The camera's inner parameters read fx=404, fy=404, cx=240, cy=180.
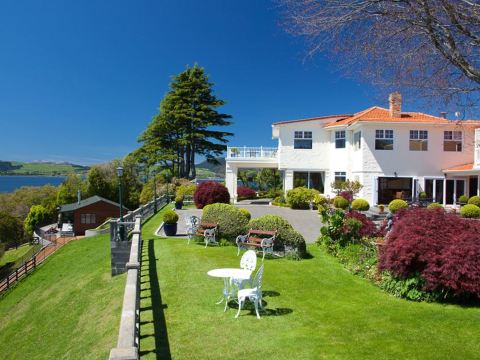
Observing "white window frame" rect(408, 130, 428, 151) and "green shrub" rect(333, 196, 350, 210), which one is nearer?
"green shrub" rect(333, 196, 350, 210)

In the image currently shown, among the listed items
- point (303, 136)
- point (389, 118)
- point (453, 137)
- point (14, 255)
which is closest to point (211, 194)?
point (303, 136)

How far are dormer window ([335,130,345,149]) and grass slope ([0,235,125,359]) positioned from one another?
794 inches

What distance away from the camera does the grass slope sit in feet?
33.0

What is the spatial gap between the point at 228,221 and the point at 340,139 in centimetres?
1966

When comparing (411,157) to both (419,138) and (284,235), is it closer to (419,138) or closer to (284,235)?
(419,138)

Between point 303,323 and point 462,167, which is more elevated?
point 462,167

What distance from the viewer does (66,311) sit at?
534 inches

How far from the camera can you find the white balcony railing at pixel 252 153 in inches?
1426

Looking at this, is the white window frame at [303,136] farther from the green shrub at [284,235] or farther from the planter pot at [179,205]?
the green shrub at [284,235]

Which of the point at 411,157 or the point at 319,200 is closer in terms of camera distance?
the point at 411,157

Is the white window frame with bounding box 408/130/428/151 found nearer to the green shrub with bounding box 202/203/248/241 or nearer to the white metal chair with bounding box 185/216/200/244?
the green shrub with bounding box 202/203/248/241

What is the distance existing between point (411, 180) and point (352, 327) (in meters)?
24.7

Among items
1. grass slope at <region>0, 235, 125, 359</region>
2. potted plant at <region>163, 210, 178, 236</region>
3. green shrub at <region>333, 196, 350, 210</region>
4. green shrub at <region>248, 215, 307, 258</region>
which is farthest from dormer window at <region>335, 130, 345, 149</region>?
grass slope at <region>0, 235, 125, 359</region>

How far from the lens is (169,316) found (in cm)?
861
